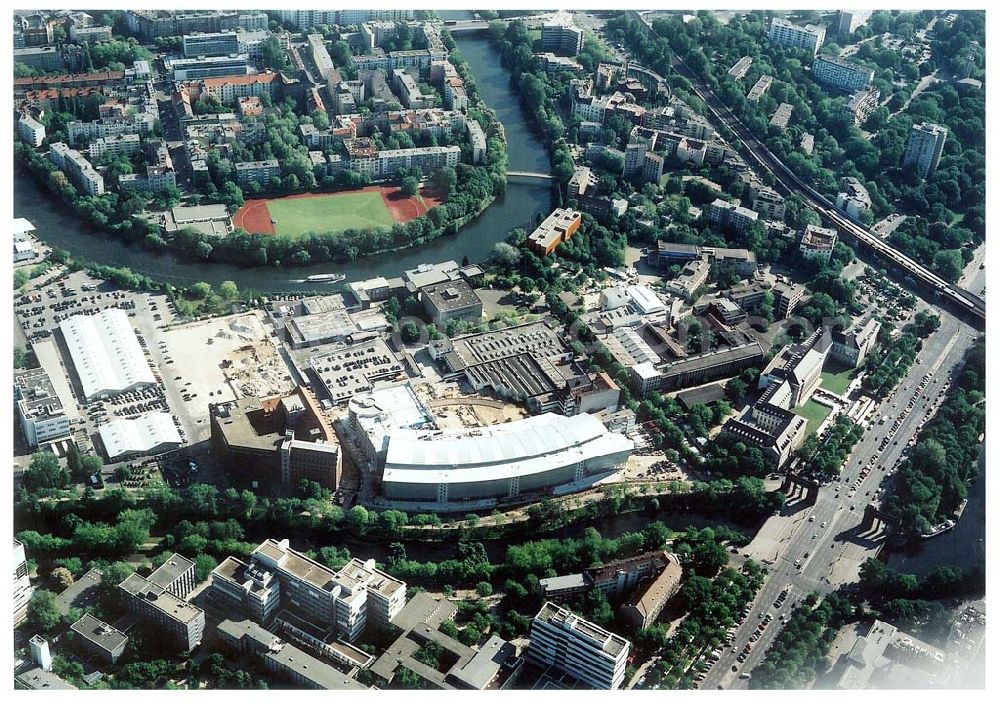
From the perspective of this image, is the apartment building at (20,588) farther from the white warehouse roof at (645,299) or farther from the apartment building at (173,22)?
the apartment building at (173,22)

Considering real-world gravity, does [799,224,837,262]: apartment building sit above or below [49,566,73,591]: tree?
above

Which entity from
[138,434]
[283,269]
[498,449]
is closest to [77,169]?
[283,269]

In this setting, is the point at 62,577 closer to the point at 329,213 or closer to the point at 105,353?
the point at 105,353

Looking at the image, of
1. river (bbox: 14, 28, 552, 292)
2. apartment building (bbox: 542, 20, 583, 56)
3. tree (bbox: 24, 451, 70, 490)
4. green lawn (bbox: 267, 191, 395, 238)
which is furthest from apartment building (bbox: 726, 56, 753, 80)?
tree (bbox: 24, 451, 70, 490)

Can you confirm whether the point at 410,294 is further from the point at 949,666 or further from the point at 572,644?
the point at 949,666

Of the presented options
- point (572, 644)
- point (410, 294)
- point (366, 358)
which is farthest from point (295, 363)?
point (572, 644)

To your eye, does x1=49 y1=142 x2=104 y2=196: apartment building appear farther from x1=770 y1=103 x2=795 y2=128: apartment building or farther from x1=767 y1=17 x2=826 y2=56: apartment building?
x1=767 y1=17 x2=826 y2=56: apartment building
